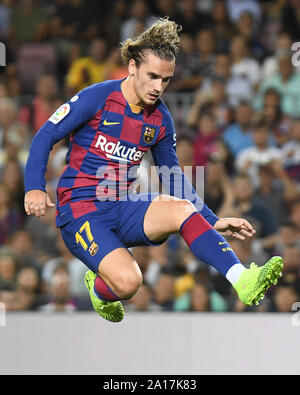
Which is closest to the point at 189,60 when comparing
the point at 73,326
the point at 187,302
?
the point at 187,302

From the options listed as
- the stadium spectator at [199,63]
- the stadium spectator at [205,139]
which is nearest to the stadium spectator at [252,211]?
the stadium spectator at [205,139]

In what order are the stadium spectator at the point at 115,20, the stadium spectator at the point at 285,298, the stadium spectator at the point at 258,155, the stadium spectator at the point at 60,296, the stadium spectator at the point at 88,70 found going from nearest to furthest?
the stadium spectator at the point at 285,298 → the stadium spectator at the point at 60,296 → the stadium spectator at the point at 258,155 → the stadium spectator at the point at 88,70 → the stadium spectator at the point at 115,20

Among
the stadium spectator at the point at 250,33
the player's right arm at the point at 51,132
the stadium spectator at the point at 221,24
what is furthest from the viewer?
the stadium spectator at the point at 221,24

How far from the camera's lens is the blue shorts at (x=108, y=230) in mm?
4070

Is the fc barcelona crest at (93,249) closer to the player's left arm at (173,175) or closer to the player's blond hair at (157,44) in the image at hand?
the player's left arm at (173,175)

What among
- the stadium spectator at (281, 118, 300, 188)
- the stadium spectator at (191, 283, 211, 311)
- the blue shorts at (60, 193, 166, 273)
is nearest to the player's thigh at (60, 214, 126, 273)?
the blue shorts at (60, 193, 166, 273)

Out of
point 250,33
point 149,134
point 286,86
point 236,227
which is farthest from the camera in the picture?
point 250,33

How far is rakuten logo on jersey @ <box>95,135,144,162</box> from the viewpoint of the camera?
13.5ft

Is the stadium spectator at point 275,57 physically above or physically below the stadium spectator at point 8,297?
above

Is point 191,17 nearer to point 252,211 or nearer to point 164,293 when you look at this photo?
point 252,211

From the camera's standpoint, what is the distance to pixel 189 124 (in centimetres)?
766

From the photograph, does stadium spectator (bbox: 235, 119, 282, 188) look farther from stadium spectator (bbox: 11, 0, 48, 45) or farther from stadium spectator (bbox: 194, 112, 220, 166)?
stadium spectator (bbox: 11, 0, 48, 45)

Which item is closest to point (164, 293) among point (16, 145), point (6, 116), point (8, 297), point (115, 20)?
point (8, 297)

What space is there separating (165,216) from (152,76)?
2.29ft
